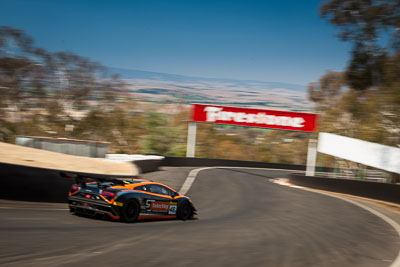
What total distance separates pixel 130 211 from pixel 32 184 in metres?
3.09

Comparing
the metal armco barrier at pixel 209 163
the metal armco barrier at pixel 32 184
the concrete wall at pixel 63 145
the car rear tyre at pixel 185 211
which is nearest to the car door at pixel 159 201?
the car rear tyre at pixel 185 211

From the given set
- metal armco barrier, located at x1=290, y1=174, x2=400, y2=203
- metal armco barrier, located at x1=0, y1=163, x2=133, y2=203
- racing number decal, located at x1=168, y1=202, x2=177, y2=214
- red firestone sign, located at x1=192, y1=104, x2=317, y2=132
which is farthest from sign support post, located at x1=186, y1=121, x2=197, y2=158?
racing number decal, located at x1=168, y1=202, x2=177, y2=214

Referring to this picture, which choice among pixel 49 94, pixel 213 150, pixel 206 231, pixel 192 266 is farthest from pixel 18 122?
pixel 192 266

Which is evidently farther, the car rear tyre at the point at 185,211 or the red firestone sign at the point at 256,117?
the red firestone sign at the point at 256,117

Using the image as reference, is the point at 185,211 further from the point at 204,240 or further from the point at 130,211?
the point at 204,240

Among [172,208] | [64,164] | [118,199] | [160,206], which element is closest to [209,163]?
[64,164]

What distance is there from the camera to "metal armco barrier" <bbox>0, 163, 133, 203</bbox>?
11.0 metres

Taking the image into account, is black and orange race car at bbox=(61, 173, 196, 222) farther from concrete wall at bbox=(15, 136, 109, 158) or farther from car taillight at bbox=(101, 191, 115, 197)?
concrete wall at bbox=(15, 136, 109, 158)

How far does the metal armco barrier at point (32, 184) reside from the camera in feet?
36.0

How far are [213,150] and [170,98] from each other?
9075 millimetres

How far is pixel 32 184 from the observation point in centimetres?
1150

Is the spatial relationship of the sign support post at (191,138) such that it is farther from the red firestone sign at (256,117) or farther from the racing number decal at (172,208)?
the racing number decal at (172,208)

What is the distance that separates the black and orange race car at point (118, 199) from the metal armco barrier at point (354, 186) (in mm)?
11977

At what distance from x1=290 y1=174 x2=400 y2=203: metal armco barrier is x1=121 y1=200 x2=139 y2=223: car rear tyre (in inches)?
513
